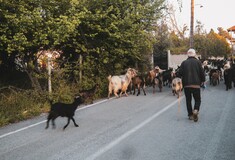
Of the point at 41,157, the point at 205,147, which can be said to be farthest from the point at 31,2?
the point at 205,147

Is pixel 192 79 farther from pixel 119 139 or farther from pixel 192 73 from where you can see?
pixel 119 139

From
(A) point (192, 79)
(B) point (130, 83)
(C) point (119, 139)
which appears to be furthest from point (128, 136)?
(B) point (130, 83)

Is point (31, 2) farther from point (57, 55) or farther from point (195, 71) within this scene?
point (195, 71)

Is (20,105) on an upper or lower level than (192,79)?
lower

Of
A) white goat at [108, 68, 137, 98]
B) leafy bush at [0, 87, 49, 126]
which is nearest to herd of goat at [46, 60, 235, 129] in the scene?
white goat at [108, 68, 137, 98]

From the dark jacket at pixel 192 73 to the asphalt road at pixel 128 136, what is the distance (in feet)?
3.42

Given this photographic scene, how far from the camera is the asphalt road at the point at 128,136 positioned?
6.19 meters

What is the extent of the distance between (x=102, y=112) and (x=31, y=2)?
4.63m

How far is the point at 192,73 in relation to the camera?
9.53m

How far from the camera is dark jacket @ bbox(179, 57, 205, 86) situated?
9.51 m

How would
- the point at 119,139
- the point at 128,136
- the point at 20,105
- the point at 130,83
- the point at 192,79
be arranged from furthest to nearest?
the point at 130,83 → the point at 20,105 → the point at 192,79 → the point at 128,136 → the point at 119,139

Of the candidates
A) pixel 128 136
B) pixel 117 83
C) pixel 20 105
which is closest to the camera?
pixel 128 136

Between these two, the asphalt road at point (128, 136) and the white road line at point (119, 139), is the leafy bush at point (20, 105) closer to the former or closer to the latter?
the asphalt road at point (128, 136)

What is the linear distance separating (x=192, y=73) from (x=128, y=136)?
9.92 feet
